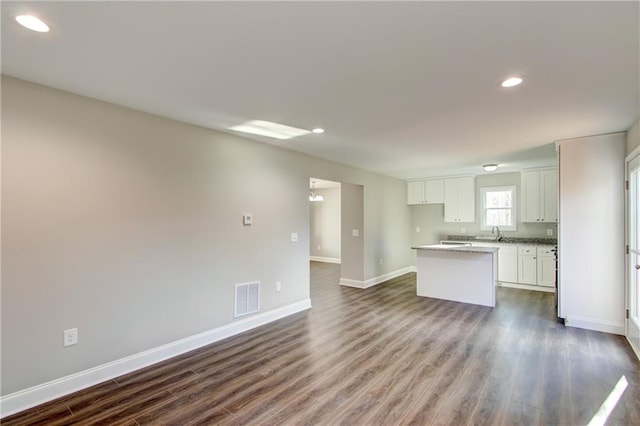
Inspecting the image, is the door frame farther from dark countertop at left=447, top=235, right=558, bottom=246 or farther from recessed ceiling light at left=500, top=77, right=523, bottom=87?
dark countertop at left=447, top=235, right=558, bottom=246

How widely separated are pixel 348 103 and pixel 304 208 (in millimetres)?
2253

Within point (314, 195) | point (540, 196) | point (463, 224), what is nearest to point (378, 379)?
point (540, 196)

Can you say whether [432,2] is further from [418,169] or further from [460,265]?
[418,169]

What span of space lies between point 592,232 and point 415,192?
13.6 ft

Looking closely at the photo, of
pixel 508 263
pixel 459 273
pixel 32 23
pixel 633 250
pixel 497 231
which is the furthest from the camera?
pixel 497 231

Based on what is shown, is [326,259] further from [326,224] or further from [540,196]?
[540,196]

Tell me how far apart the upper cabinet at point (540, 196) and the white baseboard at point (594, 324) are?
2645 mm

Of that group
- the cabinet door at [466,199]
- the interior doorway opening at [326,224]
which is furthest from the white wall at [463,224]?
the interior doorway opening at [326,224]

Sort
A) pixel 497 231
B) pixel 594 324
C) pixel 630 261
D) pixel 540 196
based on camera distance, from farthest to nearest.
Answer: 1. pixel 497 231
2. pixel 540 196
3. pixel 594 324
4. pixel 630 261

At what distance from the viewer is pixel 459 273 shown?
5258 millimetres

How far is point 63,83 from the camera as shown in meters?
2.39

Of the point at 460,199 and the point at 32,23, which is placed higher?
the point at 32,23

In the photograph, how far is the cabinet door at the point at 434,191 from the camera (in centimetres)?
747

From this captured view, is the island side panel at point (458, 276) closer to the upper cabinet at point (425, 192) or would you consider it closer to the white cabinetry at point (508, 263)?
the white cabinetry at point (508, 263)
